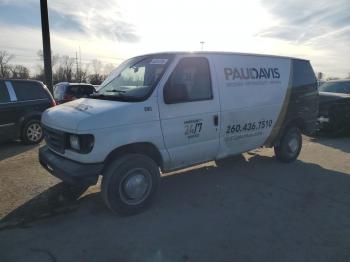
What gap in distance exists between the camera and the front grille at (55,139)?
4473mm

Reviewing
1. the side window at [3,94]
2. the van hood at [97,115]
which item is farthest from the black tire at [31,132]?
the van hood at [97,115]

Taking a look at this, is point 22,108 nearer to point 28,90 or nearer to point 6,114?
point 6,114

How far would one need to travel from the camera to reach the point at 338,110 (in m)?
10.9

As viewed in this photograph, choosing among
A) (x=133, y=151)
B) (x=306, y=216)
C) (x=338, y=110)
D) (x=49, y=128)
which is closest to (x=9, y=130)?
(x=49, y=128)

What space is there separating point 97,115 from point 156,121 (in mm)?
841

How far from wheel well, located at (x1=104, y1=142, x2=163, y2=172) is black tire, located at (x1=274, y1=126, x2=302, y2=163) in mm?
3399

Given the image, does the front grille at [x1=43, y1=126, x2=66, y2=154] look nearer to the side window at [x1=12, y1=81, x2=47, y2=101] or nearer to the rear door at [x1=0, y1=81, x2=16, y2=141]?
the rear door at [x1=0, y1=81, x2=16, y2=141]

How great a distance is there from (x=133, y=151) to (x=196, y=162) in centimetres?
123

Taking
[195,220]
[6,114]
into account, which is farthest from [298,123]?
[6,114]

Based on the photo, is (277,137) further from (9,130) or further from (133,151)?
(9,130)

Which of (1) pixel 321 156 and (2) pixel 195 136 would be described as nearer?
(2) pixel 195 136

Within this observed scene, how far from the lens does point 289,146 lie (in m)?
7.38

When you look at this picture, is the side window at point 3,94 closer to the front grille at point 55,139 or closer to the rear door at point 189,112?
the front grille at point 55,139

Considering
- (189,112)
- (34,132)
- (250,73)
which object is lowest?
(34,132)
